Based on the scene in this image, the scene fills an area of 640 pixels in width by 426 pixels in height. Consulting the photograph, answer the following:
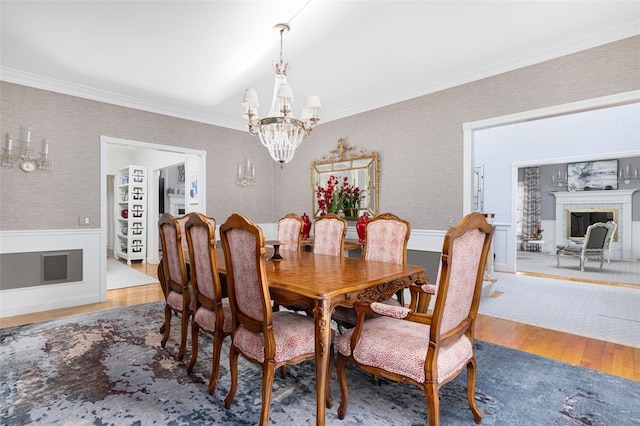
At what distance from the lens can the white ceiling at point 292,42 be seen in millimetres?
2432

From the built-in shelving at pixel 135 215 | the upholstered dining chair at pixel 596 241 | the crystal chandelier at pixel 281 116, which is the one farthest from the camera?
the built-in shelving at pixel 135 215

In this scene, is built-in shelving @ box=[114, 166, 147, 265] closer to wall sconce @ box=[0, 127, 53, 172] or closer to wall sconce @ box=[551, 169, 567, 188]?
wall sconce @ box=[0, 127, 53, 172]

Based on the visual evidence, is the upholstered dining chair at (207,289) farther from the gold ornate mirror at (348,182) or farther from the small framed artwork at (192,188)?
the small framed artwork at (192,188)

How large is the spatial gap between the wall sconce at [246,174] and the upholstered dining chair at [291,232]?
2.02m

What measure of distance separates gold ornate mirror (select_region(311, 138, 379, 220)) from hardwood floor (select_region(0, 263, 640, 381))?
6.47 ft

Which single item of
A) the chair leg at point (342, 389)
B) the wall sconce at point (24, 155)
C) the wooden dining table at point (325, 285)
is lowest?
the chair leg at point (342, 389)

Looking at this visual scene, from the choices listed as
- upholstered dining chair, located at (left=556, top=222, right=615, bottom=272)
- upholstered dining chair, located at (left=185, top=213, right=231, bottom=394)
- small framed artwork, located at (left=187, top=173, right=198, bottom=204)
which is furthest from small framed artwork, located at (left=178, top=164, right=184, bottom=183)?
upholstered dining chair, located at (left=556, top=222, right=615, bottom=272)

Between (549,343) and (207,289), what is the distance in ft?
9.53

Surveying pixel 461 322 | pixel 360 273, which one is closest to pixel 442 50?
pixel 360 273

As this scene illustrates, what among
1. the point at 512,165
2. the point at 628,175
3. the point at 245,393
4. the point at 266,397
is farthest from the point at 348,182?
the point at 628,175

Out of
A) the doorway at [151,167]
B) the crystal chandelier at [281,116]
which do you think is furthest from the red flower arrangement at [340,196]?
the doorway at [151,167]

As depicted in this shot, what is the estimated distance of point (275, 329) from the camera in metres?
1.78

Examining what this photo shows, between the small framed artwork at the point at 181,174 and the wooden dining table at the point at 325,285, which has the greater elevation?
the small framed artwork at the point at 181,174

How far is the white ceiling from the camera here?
2432mm
